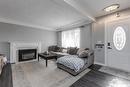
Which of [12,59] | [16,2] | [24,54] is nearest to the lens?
[16,2]

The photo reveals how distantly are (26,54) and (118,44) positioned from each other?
16.8ft

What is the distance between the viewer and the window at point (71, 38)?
5336 millimetres

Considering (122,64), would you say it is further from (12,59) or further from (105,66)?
(12,59)

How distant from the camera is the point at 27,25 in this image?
5.02 meters

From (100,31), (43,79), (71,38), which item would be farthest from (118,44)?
(43,79)

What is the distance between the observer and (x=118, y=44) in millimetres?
3297

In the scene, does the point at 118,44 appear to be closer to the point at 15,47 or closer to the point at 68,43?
the point at 68,43

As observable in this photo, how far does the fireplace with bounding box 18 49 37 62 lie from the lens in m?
4.60

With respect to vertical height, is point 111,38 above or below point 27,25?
below

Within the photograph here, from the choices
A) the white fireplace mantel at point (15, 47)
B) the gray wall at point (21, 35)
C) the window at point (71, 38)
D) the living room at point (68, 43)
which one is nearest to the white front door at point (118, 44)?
the living room at point (68, 43)

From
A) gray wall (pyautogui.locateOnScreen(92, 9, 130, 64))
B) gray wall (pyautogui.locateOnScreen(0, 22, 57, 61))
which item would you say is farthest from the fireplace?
gray wall (pyautogui.locateOnScreen(92, 9, 130, 64))

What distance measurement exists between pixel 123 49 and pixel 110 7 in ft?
5.95

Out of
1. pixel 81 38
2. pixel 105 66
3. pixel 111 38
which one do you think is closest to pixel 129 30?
pixel 111 38

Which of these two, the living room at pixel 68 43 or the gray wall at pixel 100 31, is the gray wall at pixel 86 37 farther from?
the gray wall at pixel 100 31
